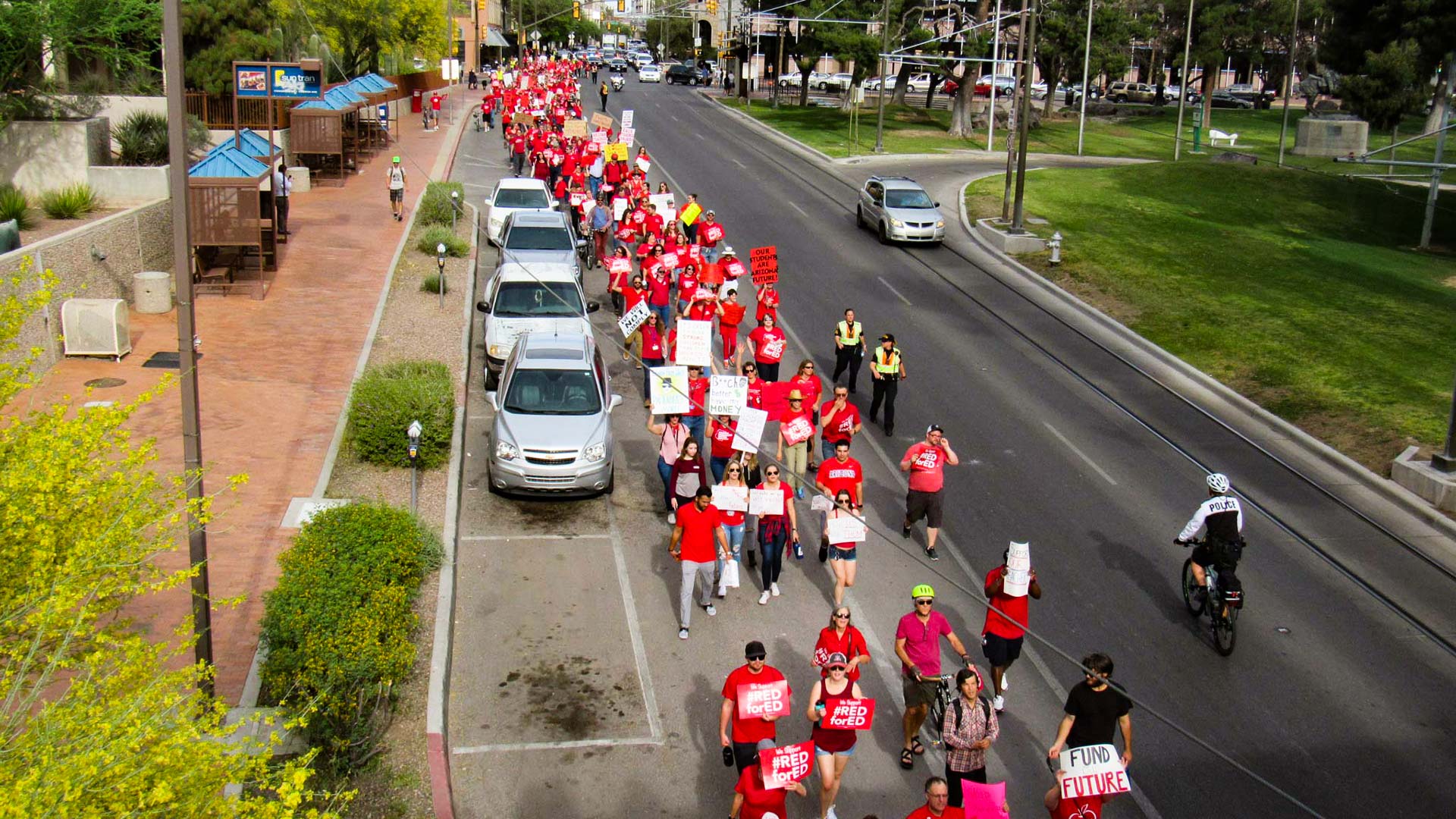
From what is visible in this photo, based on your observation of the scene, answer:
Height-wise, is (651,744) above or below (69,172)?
below

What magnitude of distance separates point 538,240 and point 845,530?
13640 millimetres

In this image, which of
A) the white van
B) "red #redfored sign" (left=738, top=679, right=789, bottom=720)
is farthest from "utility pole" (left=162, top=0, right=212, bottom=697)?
the white van

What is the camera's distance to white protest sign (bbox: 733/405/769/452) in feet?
44.7

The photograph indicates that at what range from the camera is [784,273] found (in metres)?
28.7

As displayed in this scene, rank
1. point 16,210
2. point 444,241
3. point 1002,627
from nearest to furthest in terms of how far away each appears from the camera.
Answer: point 1002,627 → point 16,210 → point 444,241

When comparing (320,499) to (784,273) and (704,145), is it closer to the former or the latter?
(784,273)

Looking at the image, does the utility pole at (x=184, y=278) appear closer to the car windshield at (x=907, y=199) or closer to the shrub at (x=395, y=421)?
the shrub at (x=395, y=421)

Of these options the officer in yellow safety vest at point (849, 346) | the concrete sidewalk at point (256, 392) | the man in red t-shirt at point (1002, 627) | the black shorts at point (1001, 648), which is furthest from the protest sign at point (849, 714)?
the officer in yellow safety vest at point (849, 346)

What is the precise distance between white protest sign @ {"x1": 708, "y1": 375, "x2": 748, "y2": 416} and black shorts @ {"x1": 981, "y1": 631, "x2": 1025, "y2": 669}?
4.46m

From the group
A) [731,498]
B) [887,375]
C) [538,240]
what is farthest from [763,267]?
[731,498]

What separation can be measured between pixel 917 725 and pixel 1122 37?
6059 cm

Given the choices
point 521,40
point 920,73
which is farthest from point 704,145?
point 521,40

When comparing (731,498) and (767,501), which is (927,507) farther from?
(731,498)

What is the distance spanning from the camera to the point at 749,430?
13.7 m
